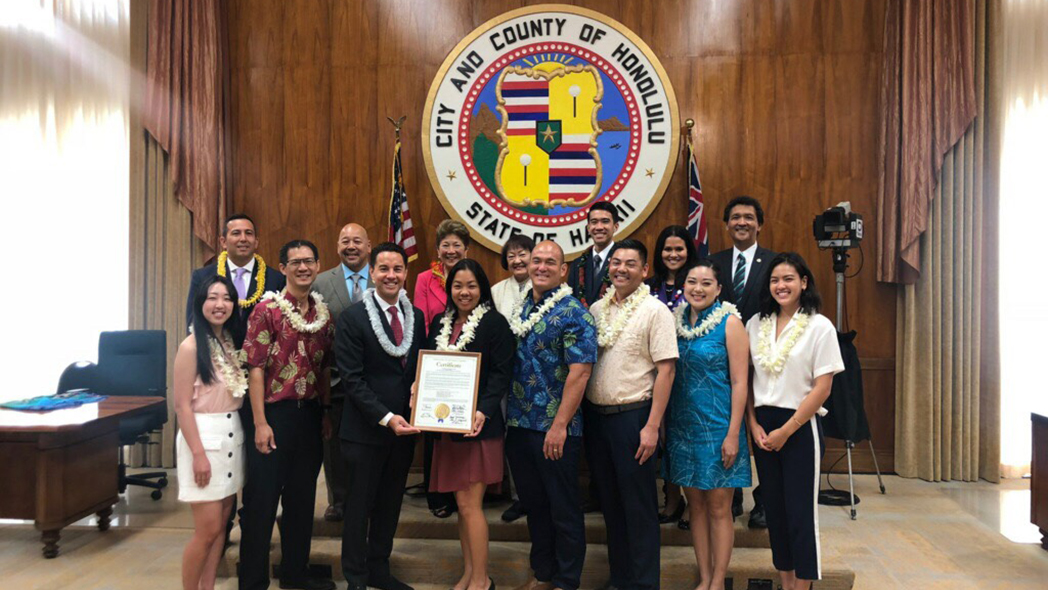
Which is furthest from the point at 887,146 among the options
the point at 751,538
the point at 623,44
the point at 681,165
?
the point at 751,538

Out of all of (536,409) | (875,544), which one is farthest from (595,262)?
(875,544)

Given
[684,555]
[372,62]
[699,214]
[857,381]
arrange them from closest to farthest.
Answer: [684,555]
[857,381]
[699,214]
[372,62]

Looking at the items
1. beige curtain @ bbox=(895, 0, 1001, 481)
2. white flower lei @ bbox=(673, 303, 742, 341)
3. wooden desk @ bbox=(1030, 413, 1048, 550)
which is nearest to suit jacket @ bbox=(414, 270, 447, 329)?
white flower lei @ bbox=(673, 303, 742, 341)

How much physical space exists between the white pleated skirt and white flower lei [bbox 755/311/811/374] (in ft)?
7.11

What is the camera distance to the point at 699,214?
495 cm

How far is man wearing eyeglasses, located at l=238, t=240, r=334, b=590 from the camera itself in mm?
3074

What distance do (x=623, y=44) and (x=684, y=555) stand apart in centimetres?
345

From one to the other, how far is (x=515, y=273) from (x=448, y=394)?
97cm

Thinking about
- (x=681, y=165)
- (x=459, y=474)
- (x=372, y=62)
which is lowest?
(x=459, y=474)

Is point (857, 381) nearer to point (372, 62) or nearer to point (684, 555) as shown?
point (684, 555)

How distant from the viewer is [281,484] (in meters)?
3.16

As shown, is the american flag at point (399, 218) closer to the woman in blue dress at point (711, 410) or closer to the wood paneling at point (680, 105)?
the wood paneling at point (680, 105)

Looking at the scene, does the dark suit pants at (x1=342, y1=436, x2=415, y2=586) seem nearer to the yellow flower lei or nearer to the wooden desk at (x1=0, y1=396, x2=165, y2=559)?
the yellow flower lei

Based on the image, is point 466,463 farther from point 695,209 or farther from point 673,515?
point 695,209
